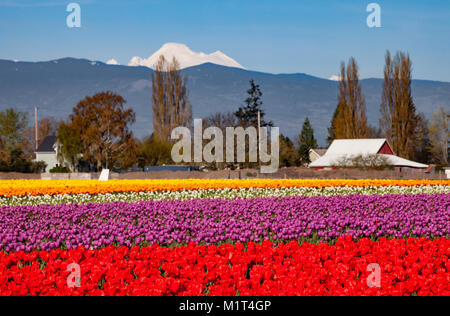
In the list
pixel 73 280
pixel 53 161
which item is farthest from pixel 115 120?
pixel 73 280

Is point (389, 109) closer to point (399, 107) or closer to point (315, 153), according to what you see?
Result: point (399, 107)

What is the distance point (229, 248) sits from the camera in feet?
21.9

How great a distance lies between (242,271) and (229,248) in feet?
3.76

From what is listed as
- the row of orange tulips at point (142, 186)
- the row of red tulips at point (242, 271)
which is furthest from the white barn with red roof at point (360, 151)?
the row of red tulips at point (242, 271)

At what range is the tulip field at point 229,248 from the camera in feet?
16.9

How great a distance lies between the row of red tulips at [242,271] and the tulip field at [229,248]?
13mm

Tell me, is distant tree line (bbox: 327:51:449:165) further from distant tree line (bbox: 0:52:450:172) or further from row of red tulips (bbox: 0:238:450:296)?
row of red tulips (bbox: 0:238:450:296)

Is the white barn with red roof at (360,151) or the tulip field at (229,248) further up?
the white barn with red roof at (360,151)

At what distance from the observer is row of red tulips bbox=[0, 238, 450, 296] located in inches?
197

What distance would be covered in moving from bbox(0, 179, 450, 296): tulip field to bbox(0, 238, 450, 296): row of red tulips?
1 centimetres

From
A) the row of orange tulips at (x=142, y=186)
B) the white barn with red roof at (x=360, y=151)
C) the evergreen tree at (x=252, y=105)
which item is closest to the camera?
the row of orange tulips at (x=142, y=186)

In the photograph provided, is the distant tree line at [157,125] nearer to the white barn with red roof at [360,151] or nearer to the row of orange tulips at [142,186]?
the white barn with red roof at [360,151]

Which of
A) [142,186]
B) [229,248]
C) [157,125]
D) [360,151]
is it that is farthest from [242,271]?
[157,125]

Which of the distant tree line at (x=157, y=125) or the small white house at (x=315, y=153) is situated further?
the small white house at (x=315, y=153)
